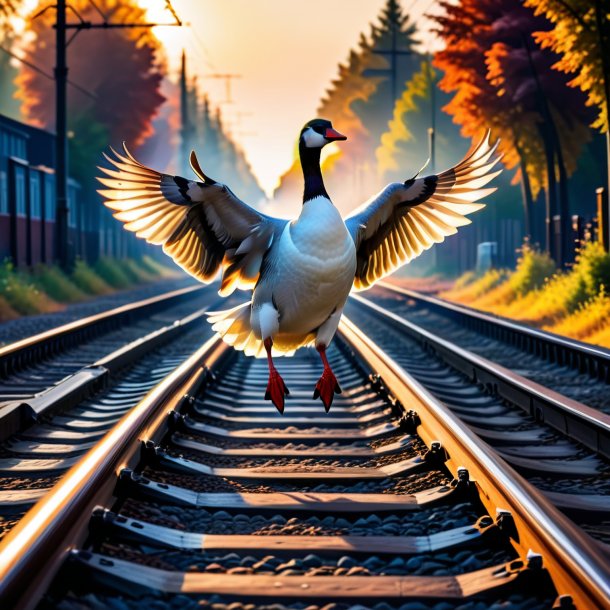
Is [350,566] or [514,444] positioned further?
[514,444]

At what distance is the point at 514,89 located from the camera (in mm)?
26844

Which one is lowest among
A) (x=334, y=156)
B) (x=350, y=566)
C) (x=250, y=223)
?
(x=350, y=566)

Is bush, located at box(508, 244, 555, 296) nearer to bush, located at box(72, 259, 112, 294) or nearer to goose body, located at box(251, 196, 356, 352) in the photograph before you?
bush, located at box(72, 259, 112, 294)

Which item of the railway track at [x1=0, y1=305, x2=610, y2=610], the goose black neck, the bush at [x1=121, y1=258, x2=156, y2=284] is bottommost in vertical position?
the railway track at [x1=0, y1=305, x2=610, y2=610]

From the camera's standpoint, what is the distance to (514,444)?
304 inches

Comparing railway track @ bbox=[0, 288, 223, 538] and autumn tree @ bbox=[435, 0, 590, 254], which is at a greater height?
autumn tree @ bbox=[435, 0, 590, 254]

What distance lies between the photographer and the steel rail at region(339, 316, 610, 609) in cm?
394

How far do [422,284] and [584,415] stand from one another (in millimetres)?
34557

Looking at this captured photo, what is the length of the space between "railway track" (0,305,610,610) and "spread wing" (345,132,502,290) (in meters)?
1.07

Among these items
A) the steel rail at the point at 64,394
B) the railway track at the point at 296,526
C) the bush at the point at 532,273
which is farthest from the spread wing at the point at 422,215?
the bush at the point at 532,273

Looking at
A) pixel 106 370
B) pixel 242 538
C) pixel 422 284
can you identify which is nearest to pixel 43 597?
pixel 242 538

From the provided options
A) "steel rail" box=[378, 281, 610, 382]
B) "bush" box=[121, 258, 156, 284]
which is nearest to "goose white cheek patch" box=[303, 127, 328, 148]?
"steel rail" box=[378, 281, 610, 382]

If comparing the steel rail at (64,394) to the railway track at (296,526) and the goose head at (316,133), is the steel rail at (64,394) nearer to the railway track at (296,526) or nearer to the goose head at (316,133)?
the railway track at (296,526)

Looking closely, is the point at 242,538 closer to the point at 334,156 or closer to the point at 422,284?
the point at 422,284
